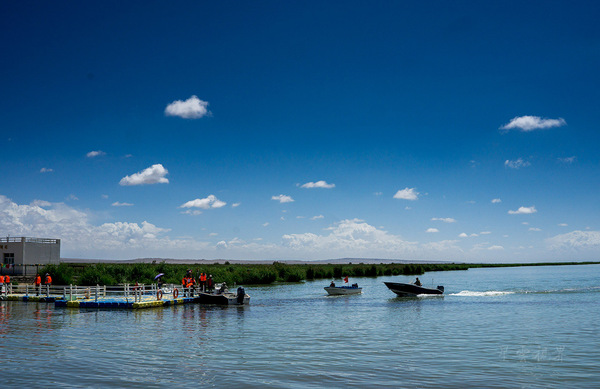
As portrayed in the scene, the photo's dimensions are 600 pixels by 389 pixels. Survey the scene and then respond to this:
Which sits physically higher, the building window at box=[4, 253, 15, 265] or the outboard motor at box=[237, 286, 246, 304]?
the building window at box=[4, 253, 15, 265]

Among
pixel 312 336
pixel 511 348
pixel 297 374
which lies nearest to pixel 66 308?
pixel 312 336

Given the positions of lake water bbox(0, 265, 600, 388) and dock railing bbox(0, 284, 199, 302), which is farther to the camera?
dock railing bbox(0, 284, 199, 302)

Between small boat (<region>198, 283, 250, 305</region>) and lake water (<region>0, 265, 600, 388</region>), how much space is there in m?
3.36

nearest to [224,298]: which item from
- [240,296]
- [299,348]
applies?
[240,296]

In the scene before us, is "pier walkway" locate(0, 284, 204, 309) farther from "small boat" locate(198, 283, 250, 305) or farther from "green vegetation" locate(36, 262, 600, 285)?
"green vegetation" locate(36, 262, 600, 285)

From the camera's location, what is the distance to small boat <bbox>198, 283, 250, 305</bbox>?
138ft

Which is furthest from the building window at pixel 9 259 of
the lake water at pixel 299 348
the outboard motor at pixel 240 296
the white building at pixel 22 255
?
the outboard motor at pixel 240 296

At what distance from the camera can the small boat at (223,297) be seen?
138 ft

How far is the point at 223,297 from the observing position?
42000 millimetres

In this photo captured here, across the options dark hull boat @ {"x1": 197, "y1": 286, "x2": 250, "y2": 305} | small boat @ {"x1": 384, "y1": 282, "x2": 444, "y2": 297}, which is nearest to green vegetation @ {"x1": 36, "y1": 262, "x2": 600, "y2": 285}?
dark hull boat @ {"x1": 197, "y1": 286, "x2": 250, "y2": 305}

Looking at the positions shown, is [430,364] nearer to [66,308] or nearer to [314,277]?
[66,308]

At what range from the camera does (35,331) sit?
26375 mm

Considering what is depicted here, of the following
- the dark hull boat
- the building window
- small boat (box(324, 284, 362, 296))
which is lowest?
small boat (box(324, 284, 362, 296))

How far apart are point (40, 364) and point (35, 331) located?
9485 mm
